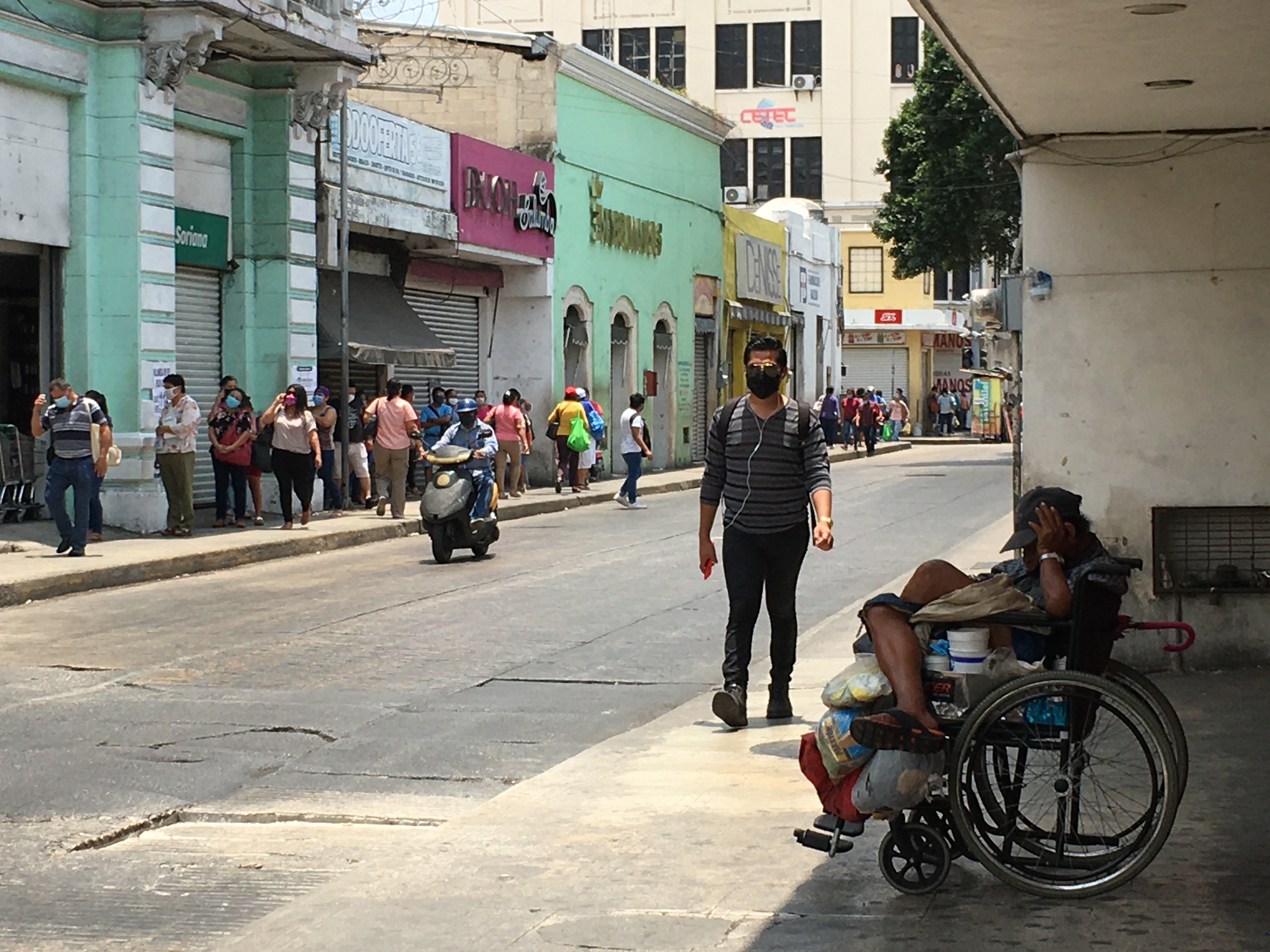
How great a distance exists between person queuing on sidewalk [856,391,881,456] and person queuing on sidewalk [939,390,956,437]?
46.7 feet

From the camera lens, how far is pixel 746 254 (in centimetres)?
4481

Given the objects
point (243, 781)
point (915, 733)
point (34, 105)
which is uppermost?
point (34, 105)

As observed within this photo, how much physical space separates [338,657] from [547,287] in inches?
831

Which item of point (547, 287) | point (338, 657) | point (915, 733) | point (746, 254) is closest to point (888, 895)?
point (915, 733)

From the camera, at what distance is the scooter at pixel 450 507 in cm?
1739

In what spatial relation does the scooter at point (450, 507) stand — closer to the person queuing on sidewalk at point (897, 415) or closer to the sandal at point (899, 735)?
the sandal at point (899, 735)

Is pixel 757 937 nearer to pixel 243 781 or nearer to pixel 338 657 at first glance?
pixel 243 781

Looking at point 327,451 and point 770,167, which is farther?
point 770,167

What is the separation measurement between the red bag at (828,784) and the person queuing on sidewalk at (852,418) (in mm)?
39884

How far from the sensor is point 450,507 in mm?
17375

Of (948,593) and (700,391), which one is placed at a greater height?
(700,391)

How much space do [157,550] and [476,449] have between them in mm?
3274

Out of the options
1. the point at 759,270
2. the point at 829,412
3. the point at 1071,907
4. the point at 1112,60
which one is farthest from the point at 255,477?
the point at 759,270

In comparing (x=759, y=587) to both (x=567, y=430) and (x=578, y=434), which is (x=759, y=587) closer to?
(x=578, y=434)
